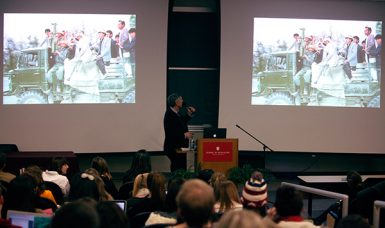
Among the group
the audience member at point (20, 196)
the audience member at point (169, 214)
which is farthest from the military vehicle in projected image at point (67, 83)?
the audience member at point (20, 196)

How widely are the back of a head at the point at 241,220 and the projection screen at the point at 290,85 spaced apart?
25.7 feet

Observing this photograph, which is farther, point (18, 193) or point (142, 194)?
point (142, 194)

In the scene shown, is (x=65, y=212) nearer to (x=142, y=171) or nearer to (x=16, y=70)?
(x=142, y=171)

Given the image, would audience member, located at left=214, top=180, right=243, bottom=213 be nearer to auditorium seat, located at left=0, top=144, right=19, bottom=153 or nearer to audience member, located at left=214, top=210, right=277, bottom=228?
audience member, located at left=214, top=210, right=277, bottom=228

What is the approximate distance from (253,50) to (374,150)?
262 centimetres

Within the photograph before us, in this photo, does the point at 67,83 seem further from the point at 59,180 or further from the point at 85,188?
the point at 85,188

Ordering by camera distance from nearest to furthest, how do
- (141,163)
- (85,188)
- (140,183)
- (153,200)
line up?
(85,188) → (153,200) → (140,183) → (141,163)

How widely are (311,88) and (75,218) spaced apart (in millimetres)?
8214

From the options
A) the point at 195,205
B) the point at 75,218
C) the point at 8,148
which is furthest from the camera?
the point at 8,148

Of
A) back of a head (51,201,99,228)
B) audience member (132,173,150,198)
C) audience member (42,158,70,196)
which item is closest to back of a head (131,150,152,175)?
audience member (42,158,70,196)

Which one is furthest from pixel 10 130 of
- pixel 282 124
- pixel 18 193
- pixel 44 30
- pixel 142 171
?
pixel 18 193

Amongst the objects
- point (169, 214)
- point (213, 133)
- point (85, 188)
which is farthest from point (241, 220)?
point (213, 133)

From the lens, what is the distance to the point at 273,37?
995cm

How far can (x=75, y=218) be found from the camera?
2.22 metres
